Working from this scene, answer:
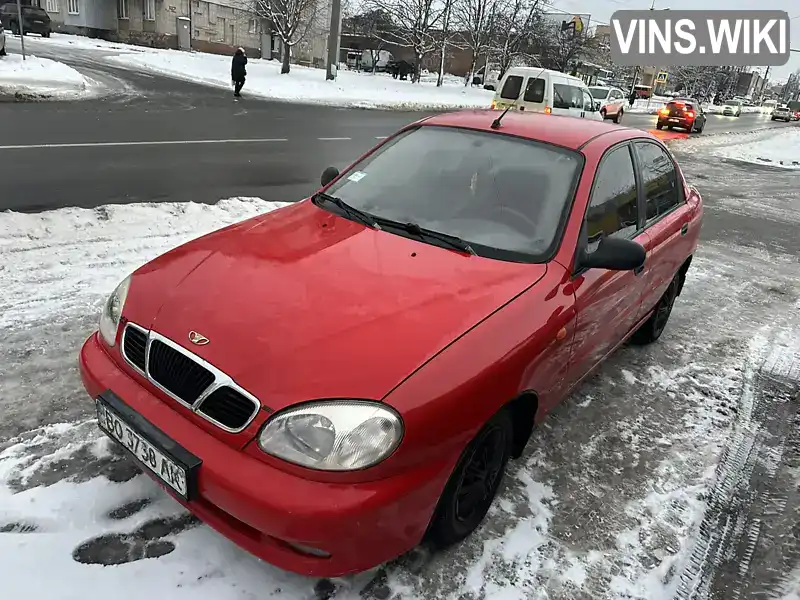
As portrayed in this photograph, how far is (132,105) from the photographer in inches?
623

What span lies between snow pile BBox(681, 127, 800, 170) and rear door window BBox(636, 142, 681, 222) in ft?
58.1

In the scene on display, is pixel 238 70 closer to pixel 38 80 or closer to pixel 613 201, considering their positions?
pixel 38 80

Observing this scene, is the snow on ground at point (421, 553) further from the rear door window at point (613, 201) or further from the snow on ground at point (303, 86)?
the snow on ground at point (303, 86)

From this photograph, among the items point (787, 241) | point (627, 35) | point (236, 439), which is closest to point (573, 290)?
point (236, 439)

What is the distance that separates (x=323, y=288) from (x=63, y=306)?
273 centimetres

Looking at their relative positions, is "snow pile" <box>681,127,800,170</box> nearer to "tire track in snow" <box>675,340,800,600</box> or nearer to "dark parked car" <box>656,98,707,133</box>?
"dark parked car" <box>656,98,707,133</box>

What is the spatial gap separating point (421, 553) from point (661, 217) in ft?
8.88

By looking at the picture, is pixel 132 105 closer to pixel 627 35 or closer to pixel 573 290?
pixel 573 290

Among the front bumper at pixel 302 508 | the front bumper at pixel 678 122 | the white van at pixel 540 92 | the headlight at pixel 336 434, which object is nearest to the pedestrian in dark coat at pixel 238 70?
the white van at pixel 540 92

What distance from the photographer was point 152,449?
212 cm

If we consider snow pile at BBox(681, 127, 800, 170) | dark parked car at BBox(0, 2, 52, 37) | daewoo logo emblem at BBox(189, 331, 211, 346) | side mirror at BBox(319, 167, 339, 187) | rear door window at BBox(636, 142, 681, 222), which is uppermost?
dark parked car at BBox(0, 2, 52, 37)

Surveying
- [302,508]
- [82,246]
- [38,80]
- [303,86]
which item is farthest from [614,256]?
[303,86]

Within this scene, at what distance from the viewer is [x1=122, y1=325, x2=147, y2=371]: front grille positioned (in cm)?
229

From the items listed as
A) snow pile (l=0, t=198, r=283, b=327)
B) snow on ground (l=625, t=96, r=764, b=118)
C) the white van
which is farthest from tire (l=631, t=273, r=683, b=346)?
snow on ground (l=625, t=96, r=764, b=118)
